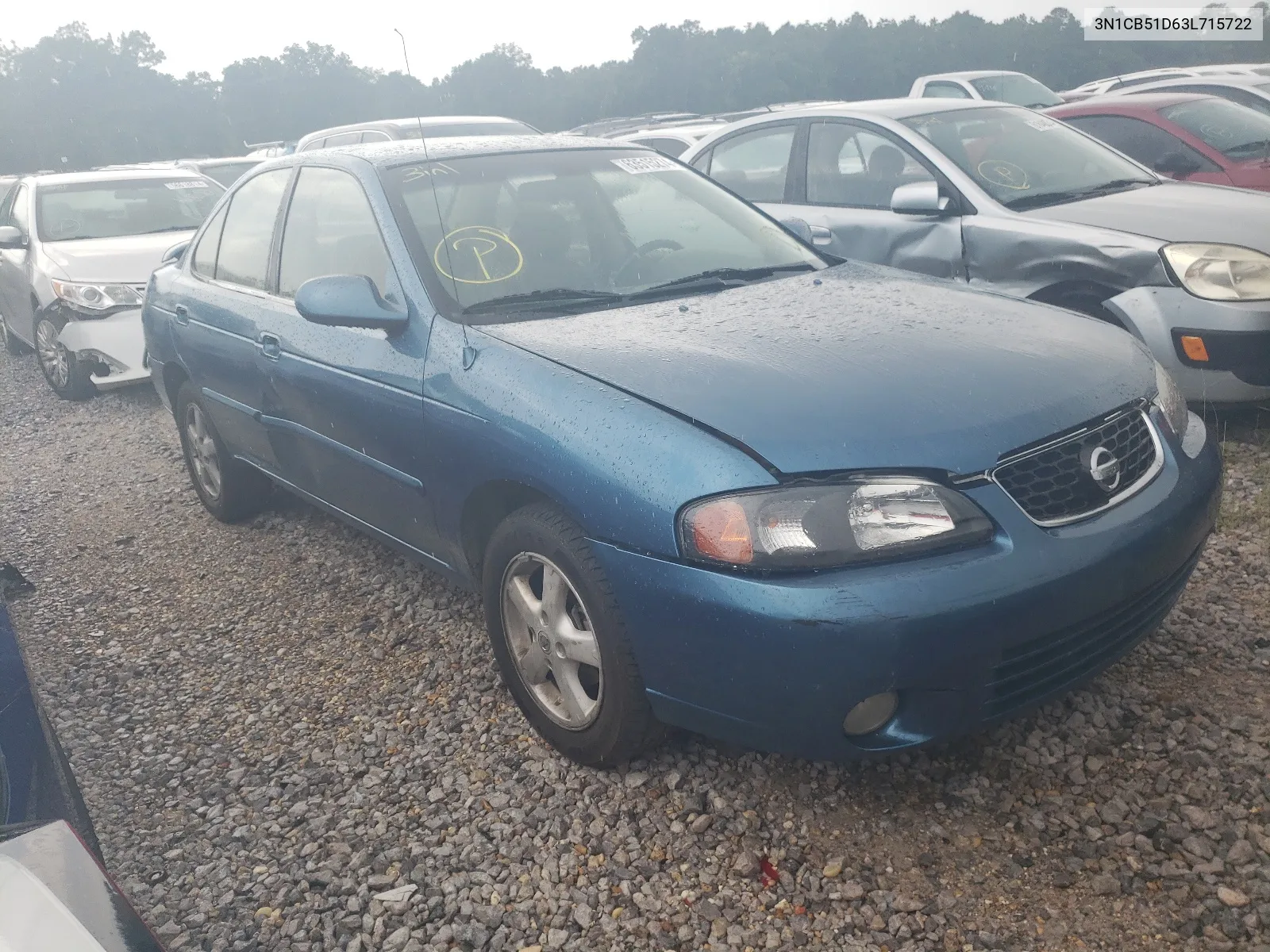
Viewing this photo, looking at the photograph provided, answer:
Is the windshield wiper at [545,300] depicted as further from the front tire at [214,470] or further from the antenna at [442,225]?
the front tire at [214,470]

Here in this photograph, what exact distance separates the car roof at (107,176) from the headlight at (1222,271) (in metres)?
8.26

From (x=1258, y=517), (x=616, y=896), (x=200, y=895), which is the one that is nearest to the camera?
(x=616, y=896)

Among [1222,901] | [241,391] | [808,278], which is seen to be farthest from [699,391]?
[241,391]

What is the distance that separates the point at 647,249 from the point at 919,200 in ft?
6.99

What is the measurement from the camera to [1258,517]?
12.6 ft

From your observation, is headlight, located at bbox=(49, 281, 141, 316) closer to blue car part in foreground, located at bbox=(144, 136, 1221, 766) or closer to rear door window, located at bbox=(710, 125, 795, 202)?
rear door window, located at bbox=(710, 125, 795, 202)

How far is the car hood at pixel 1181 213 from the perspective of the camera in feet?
14.9

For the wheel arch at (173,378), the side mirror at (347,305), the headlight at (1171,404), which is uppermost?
the side mirror at (347,305)

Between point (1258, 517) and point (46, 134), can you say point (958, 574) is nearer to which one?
point (1258, 517)

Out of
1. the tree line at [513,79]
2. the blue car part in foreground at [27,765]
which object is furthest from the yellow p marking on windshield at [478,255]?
the tree line at [513,79]

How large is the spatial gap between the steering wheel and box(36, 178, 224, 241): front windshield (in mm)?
6575

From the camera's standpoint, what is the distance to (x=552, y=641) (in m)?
2.72

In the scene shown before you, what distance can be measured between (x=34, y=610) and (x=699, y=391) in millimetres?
3306

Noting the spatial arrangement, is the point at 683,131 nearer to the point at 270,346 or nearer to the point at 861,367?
the point at 270,346
